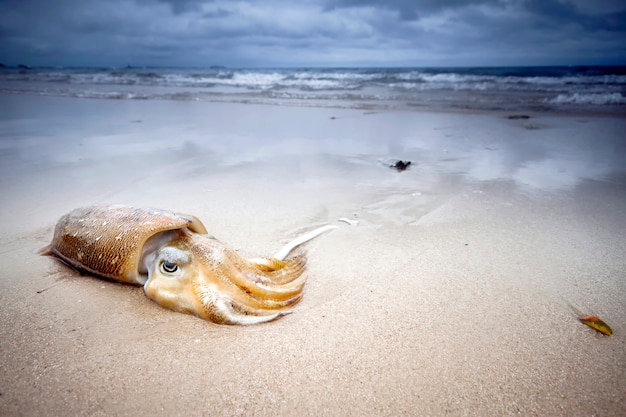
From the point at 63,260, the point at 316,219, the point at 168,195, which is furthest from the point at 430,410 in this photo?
the point at 168,195

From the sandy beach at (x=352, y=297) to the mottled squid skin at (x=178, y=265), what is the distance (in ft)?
0.35

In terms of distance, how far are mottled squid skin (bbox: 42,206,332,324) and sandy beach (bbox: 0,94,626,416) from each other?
11cm

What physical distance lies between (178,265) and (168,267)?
0.08 metres

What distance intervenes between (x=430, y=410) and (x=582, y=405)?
2.21ft

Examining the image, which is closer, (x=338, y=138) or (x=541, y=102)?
(x=338, y=138)

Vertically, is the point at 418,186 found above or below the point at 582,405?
above

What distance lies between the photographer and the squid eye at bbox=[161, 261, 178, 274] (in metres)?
2.01

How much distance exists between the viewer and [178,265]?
6.54 ft

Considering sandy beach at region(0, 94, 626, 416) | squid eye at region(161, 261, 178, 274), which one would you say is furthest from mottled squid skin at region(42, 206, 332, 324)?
sandy beach at region(0, 94, 626, 416)

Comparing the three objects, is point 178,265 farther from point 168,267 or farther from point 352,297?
point 352,297

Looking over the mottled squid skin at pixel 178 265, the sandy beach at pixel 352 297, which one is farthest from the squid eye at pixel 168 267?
the sandy beach at pixel 352 297

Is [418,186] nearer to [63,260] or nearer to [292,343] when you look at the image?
[292,343]

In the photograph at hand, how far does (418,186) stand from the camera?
4441 millimetres

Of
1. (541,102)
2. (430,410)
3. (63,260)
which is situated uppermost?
(541,102)
